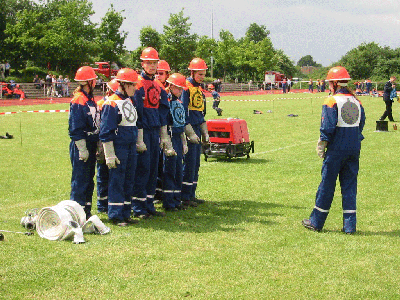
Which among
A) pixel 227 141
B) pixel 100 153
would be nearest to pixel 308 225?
pixel 100 153

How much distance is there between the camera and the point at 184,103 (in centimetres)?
945

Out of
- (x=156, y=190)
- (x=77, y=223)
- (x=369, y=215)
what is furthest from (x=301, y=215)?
(x=77, y=223)

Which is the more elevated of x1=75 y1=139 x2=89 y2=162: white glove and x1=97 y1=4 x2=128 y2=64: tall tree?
x1=97 y1=4 x2=128 y2=64: tall tree

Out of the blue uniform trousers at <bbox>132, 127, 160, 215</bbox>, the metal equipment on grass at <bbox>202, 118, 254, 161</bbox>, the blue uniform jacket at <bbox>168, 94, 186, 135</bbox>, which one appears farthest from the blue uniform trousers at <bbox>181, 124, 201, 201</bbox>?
the metal equipment on grass at <bbox>202, 118, 254, 161</bbox>

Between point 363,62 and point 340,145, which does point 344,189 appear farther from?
point 363,62

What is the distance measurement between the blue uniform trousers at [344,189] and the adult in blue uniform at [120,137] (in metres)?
2.82

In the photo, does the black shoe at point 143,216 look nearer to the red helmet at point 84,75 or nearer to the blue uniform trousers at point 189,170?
the blue uniform trousers at point 189,170

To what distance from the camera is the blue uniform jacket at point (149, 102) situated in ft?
27.7

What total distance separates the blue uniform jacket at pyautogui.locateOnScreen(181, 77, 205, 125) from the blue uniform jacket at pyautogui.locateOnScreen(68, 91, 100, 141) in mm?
1870

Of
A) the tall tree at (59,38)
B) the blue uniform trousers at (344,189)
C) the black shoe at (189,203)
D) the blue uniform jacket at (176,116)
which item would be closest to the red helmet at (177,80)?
the blue uniform jacket at (176,116)

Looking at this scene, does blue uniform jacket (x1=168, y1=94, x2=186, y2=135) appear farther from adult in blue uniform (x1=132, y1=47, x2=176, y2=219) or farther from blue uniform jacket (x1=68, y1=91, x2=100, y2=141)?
blue uniform jacket (x1=68, y1=91, x2=100, y2=141)

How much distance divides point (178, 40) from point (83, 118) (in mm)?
66865

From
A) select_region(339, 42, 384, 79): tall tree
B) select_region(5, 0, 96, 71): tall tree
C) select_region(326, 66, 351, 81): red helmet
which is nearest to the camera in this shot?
select_region(326, 66, 351, 81): red helmet

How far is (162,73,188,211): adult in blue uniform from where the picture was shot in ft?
29.8
